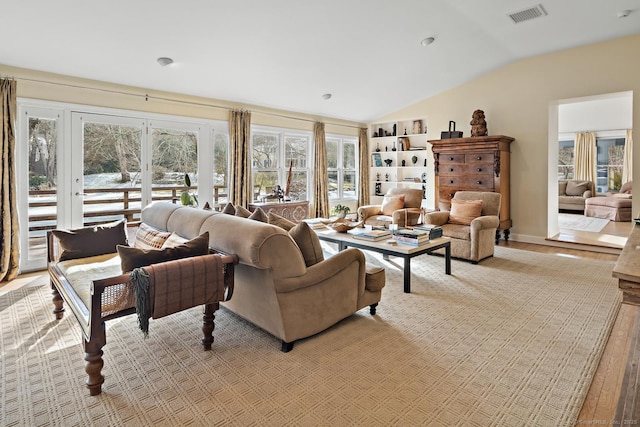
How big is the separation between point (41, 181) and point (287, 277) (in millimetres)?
3861

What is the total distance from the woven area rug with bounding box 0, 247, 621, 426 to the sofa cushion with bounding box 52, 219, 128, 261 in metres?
0.57

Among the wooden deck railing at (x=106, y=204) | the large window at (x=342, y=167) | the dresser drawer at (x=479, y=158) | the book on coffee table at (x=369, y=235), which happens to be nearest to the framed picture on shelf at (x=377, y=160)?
the large window at (x=342, y=167)

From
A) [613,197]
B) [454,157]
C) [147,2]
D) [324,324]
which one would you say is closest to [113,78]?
[147,2]

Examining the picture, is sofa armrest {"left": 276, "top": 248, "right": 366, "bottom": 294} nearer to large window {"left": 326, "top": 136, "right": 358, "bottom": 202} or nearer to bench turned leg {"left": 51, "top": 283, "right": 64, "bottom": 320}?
bench turned leg {"left": 51, "top": 283, "right": 64, "bottom": 320}

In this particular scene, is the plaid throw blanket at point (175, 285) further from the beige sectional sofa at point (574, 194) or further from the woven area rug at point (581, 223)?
the beige sectional sofa at point (574, 194)

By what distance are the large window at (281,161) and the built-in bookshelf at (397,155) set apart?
6.13 ft

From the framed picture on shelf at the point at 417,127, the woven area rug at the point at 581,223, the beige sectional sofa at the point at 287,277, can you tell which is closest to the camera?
the beige sectional sofa at the point at 287,277

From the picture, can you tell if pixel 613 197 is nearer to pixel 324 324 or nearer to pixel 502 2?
pixel 502 2

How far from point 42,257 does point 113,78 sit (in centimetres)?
242

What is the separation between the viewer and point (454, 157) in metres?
6.57

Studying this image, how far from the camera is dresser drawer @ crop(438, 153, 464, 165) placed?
649 cm

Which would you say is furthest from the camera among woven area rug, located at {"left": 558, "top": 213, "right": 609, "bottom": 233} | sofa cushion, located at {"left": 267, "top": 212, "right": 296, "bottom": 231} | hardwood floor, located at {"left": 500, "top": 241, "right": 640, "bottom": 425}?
woven area rug, located at {"left": 558, "top": 213, "right": 609, "bottom": 233}

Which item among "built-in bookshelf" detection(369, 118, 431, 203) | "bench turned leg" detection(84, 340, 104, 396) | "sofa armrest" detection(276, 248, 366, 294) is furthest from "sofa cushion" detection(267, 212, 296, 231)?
"built-in bookshelf" detection(369, 118, 431, 203)

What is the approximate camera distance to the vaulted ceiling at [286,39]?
372cm
